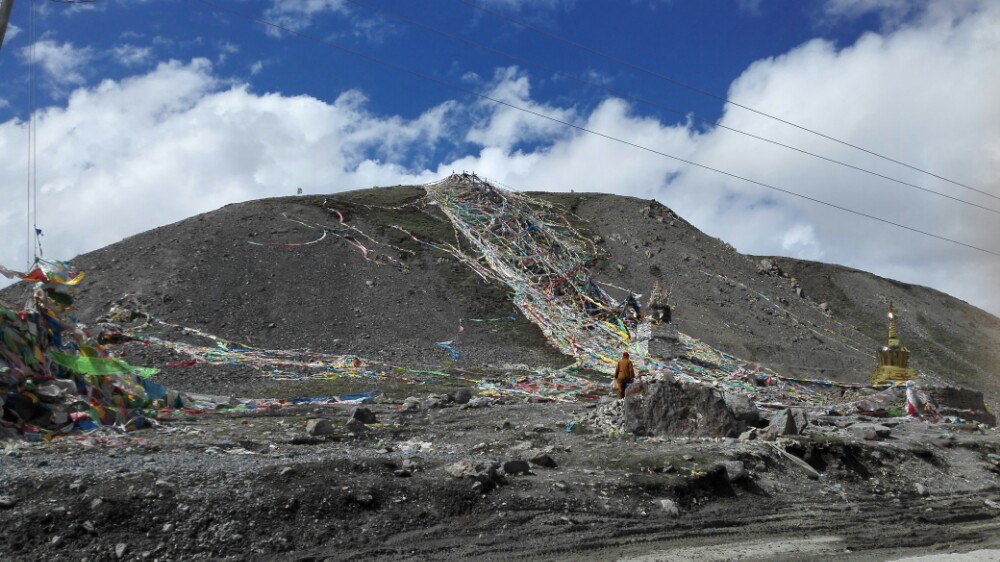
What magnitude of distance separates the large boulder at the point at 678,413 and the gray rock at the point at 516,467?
150 inches

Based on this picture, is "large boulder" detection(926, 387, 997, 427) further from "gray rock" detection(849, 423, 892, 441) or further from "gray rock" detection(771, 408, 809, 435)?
"gray rock" detection(771, 408, 809, 435)

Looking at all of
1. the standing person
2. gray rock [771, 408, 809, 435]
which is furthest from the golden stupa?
the standing person

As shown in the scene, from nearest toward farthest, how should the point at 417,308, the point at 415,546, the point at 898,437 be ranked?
the point at 415,546, the point at 898,437, the point at 417,308

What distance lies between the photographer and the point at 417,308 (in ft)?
102

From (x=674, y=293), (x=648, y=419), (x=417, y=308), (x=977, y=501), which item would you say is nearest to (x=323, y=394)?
(x=648, y=419)

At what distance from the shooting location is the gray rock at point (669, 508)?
1036 centimetres

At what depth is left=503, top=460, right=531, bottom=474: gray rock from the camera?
35.5ft

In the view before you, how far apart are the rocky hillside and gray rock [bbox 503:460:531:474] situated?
14.3 m

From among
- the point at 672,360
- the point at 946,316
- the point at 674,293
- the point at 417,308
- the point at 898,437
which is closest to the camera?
the point at 898,437

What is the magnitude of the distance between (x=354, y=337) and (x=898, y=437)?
17404mm

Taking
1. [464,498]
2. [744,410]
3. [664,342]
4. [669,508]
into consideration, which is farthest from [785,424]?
[664,342]

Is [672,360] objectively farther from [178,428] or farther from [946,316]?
[946,316]

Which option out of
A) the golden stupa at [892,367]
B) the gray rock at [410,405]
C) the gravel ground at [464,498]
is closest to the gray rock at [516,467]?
the gravel ground at [464,498]

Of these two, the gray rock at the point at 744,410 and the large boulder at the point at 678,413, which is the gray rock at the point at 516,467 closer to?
the large boulder at the point at 678,413
